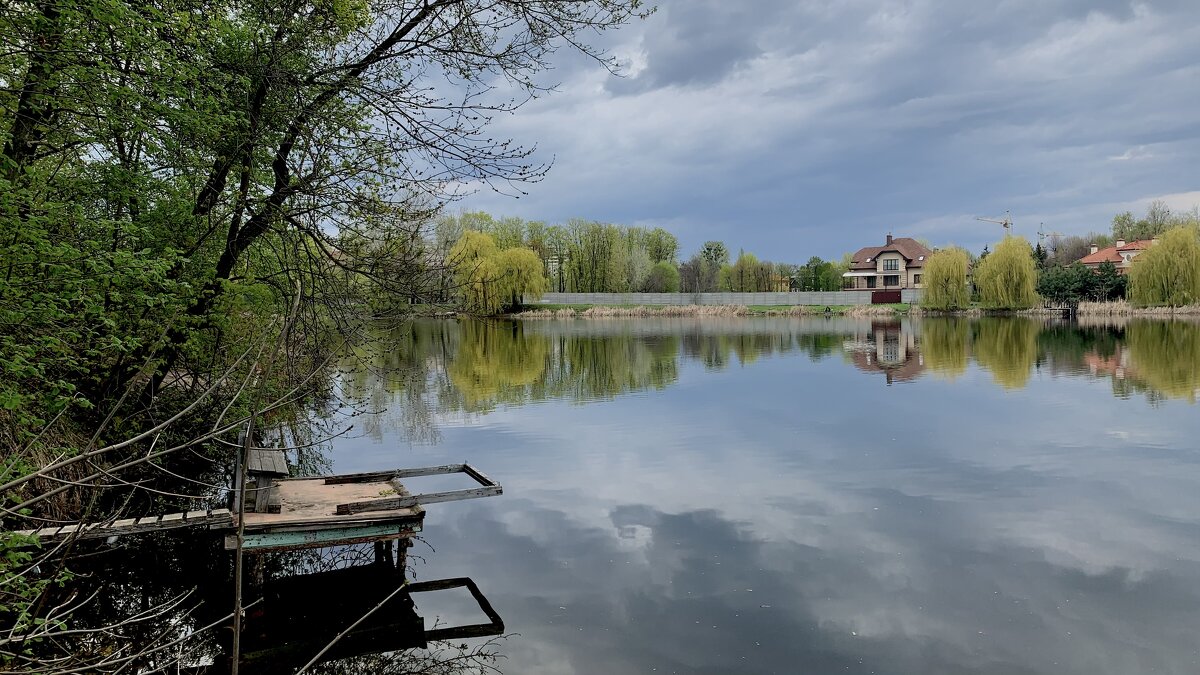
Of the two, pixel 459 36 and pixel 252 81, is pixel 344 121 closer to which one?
pixel 252 81

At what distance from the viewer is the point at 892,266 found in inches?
3787

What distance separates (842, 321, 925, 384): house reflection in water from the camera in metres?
28.1

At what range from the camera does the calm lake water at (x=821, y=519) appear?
7.44 m

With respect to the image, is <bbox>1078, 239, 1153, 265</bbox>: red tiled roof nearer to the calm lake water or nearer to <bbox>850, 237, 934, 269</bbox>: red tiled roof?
<bbox>850, 237, 934, 269</bbox>: red tiled roof

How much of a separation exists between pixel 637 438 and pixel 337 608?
936 centimetres

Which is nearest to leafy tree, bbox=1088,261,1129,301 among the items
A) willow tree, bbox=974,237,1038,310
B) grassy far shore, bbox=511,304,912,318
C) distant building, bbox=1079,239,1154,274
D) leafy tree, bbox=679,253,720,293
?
willow tree, bbox=974,237,1038,310

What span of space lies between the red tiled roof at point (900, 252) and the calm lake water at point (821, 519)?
73.1 m

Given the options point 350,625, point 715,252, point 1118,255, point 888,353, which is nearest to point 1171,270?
point 888,353

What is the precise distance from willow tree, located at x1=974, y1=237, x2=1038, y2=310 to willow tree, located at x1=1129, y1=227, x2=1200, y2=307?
7.39 meters

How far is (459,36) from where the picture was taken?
914 cm

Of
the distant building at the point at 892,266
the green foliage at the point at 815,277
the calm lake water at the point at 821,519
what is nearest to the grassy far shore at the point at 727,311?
the distant building at the point at 892,266

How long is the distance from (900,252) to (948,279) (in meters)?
29.3

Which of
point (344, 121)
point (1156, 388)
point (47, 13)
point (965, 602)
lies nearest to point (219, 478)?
point (344, 121)

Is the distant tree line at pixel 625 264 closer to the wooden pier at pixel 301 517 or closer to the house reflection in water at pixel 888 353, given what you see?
the house reflection in water at pixel 888 353
